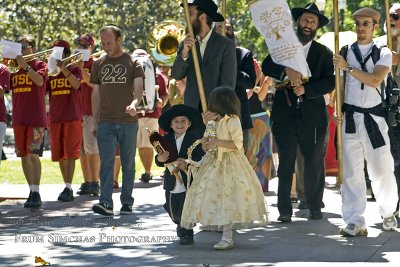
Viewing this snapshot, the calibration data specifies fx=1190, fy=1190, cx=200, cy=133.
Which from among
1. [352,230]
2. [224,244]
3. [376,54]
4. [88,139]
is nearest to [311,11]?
[376,54]

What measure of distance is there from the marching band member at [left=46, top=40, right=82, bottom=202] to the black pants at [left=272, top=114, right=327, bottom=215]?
373cm

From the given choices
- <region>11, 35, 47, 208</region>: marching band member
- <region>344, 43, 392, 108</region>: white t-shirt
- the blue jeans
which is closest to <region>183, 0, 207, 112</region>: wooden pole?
<region>344, 43, 392, 108</region>: white t-shirt

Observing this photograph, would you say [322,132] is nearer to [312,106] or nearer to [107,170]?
[312,106]

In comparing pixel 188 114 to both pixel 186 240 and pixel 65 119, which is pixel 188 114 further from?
pixel 65 119

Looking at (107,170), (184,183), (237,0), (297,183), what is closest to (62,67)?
(107,170)

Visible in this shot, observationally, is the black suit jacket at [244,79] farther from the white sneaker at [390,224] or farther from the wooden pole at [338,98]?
the white sneaker at [390,224]

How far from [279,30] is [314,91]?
84cm

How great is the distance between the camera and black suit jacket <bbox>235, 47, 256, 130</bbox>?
12.0 metres

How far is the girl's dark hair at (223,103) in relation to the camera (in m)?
10.2

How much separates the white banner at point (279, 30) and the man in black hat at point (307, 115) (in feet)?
1.00

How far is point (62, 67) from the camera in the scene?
48.9 feet

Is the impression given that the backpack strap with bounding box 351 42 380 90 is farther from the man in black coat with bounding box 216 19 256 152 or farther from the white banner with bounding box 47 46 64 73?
the white banner with bounding box 47 46 64 73

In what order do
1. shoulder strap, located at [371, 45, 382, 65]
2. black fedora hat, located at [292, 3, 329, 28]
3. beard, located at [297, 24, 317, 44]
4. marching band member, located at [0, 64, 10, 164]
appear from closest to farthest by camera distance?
shoulder strap, located at [371, 45, 382, 65], black fedora hat, located at [292, 3, 329, 28], beard, located at [297, 24, 317, 44], marching band member, located at [0, 64, 10, 164]

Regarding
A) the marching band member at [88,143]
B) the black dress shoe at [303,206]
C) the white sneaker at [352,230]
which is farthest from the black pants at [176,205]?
the marching band member at [88,143]
